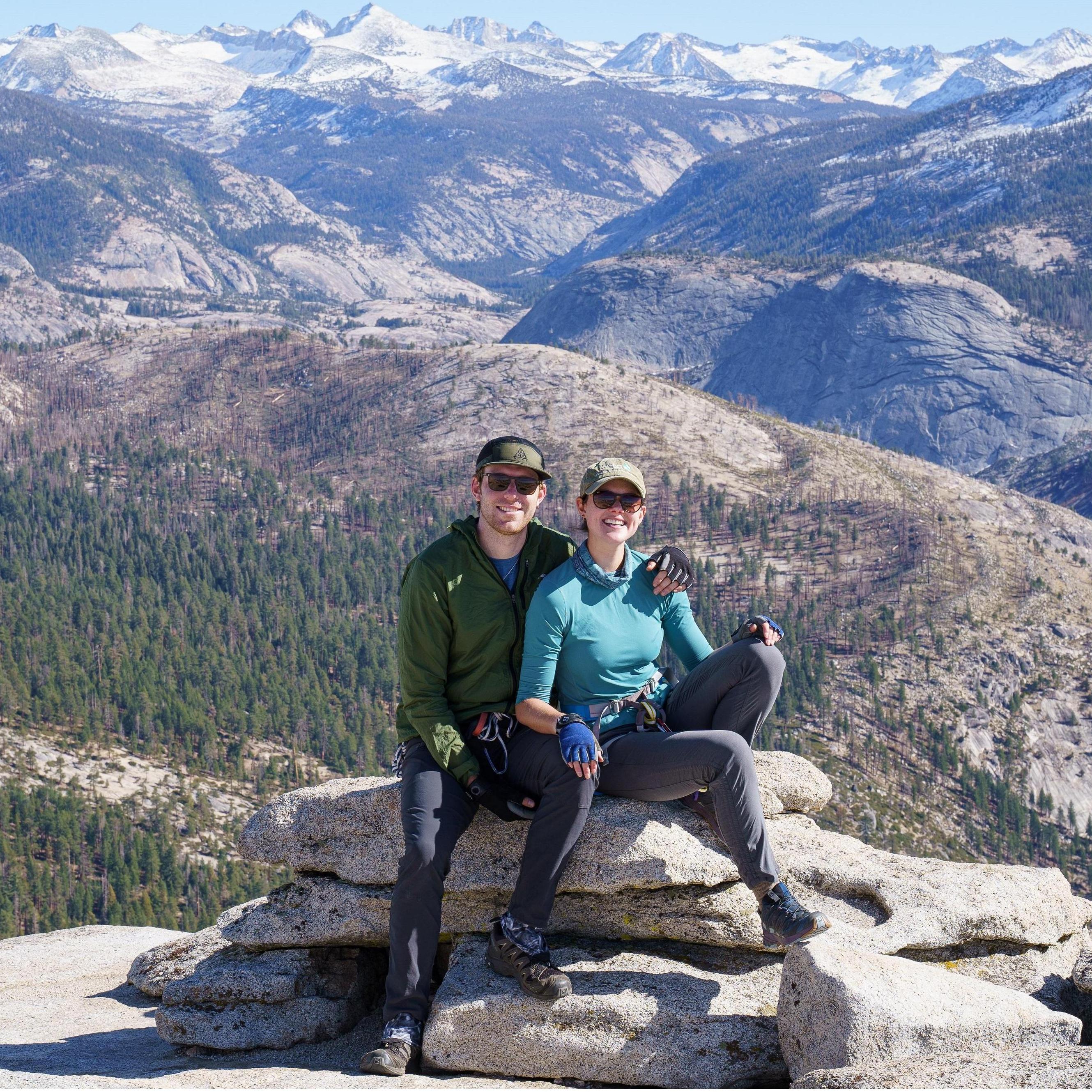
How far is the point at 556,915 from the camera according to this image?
17.1 metres

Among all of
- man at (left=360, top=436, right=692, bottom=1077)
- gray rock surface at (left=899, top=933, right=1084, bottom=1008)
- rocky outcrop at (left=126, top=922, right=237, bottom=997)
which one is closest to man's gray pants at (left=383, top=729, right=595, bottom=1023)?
man at (left=360, top=436, right=692, bottom=1077)

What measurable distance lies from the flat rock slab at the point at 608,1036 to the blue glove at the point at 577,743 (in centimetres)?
309

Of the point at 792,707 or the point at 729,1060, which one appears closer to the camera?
Answer: the point at 729,1060

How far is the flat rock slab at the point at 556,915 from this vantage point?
1653 centimetres

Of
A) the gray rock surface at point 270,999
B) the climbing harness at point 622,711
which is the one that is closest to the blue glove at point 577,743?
the climbing harness at point 622,711

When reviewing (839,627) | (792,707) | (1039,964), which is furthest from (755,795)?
(839,627)

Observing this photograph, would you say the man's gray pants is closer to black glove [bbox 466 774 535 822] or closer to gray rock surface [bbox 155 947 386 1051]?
black glove [bbox 466 774 535 822]

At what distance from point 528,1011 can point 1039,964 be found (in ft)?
23.7

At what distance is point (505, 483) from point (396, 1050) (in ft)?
23.2

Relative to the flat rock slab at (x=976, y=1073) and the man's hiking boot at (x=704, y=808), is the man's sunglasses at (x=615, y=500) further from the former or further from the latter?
the flat rock slab at (x=976, y=1073)

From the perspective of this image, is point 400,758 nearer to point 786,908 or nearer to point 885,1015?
point 786,908

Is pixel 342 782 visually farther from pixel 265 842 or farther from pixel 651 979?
pixel 651 979

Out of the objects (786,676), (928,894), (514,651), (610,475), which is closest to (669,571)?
(610,475)

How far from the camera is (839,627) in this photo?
177 m
